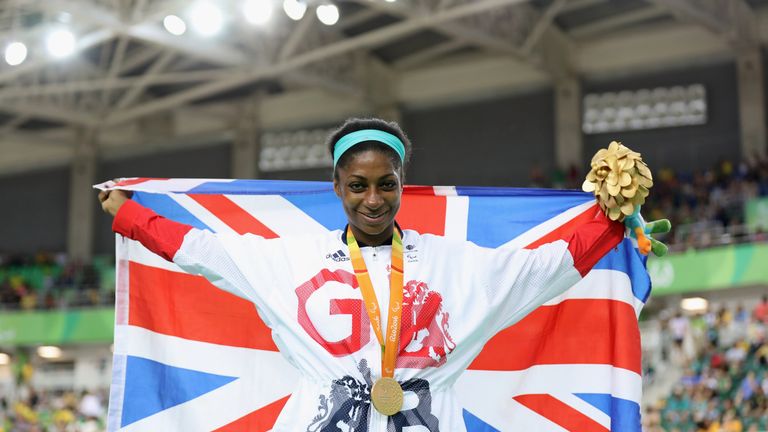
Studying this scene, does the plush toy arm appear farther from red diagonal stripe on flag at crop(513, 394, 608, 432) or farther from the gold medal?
red diagonal stripe on flag at crop(513, 394, 608, 432)

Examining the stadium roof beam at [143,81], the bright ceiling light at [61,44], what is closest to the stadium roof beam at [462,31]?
the stadium roof beam at [143,81]

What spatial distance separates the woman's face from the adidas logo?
0.10m

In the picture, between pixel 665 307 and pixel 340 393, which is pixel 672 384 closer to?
pixel 665 307

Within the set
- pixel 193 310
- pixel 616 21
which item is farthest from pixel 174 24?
pixel 193 310

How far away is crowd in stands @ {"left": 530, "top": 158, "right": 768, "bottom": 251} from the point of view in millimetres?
19781

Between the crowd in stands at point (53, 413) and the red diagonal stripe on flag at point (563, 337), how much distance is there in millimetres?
14149

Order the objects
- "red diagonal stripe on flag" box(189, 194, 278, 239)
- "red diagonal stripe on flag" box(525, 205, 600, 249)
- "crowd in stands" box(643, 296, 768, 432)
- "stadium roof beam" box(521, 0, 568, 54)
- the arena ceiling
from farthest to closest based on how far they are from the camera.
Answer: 1. "stadium roof beam" box(521, 0, 568, 54)
2. the arena ceiling
3. "crowd in stands" box(643, 296, 768, 432)
4. "red diagonal stripe on flag" box(189, 194, 278, 239)
5. "red diagonal stripe on flag" box(525, 205, 600, 249)

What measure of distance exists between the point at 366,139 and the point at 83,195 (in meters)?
29.4

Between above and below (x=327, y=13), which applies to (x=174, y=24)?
below

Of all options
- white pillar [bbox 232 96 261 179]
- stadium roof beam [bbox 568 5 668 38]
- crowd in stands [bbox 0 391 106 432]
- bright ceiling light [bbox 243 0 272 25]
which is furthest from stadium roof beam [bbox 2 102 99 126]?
stadium roof beam [bbox 568 5 668 38]

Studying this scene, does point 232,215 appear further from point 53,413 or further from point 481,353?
point 53,413

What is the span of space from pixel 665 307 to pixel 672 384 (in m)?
3.58

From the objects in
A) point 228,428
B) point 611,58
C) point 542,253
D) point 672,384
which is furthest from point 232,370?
point 611,58

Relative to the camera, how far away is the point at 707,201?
852 inches
